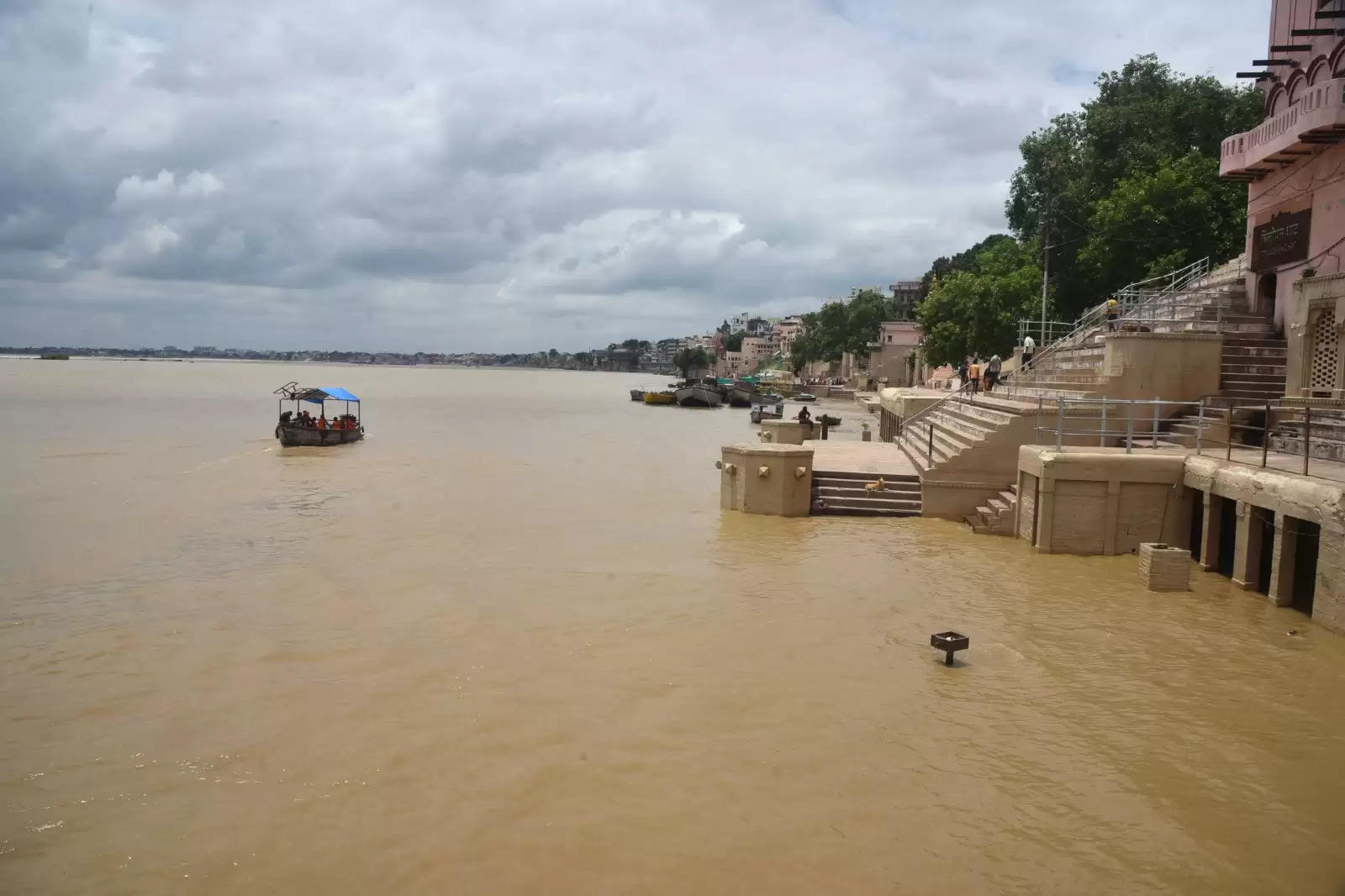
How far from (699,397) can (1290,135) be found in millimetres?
65682

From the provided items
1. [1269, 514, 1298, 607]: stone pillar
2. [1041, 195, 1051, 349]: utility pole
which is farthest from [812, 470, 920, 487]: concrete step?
[1041, 195, 1051, 349]: utility pole

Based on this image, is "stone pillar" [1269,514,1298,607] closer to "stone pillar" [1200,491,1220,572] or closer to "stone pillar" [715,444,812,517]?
"stone pillar" [1200,491,1220,572]

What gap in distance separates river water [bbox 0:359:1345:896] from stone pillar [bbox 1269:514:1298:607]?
0.28 metres

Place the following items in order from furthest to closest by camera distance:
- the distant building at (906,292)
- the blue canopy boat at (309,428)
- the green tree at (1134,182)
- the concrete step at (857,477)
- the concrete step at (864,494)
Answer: the distant building at (906,292), the blue canopy boat at (309,428), the green tree at (1134,182), the concrete step at (857,477), the concrete step at (864,494)

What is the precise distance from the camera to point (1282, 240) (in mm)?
20656

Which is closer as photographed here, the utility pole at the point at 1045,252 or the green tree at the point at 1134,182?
the green tree at the point at 1134,182

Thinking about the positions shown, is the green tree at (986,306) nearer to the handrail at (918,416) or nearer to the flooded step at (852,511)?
the handrail at (918,416)

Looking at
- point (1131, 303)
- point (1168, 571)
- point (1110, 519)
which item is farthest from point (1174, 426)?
point (1131, 303)

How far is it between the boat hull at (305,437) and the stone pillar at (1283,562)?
111 ft

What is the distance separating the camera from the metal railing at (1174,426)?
15695mm

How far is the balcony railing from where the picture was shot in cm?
1816

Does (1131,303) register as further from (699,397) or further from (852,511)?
(699,397)

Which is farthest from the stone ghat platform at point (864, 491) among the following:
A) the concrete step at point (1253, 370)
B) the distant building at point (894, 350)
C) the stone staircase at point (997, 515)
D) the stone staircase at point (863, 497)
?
the distant building at point (894, 350)

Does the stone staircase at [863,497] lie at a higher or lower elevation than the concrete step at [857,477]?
lower
